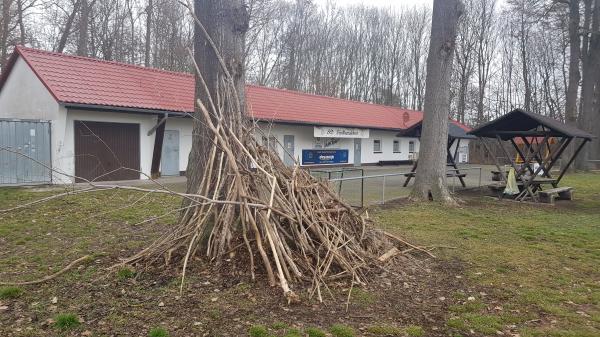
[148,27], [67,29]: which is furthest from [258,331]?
[148,27]

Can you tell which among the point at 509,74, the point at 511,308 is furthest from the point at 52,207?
the point at 509,74

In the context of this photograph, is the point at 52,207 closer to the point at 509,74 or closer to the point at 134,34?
the point at 134,34

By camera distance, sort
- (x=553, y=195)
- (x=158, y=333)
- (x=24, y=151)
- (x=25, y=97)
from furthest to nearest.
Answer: (x=25, y=97)
(x=24, y=151)
(x=553, y=195)
(x=158, y=333)

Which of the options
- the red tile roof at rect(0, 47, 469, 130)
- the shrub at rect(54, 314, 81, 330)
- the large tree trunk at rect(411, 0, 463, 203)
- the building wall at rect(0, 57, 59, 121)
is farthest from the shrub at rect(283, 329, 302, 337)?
the building wall at rect(0, 57, 59, 121)

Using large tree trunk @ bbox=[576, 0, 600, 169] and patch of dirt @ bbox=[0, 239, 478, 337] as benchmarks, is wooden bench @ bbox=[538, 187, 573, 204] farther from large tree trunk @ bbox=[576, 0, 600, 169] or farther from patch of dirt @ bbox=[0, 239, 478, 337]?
large tree trunk @ bbox=[576, 0, 600, 169]

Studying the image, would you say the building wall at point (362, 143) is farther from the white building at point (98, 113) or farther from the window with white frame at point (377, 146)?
the white building at point (98, 113)

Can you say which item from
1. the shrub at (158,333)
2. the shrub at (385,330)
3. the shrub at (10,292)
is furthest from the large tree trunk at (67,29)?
the shrub at (385,330)

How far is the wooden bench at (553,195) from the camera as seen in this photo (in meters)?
13.5

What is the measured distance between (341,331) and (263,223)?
5.28 feet

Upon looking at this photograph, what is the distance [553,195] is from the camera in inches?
537

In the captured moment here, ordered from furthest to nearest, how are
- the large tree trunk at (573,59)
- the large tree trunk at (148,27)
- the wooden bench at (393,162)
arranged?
the wooden bench at (393,162) < the large tree trunk at (148,27) < the large tree trunk at (573,59)

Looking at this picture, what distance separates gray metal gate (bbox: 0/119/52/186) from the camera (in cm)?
1466

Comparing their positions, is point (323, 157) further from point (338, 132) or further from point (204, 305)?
point (204, 305)

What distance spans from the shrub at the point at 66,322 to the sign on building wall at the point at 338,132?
2265 centimetres
